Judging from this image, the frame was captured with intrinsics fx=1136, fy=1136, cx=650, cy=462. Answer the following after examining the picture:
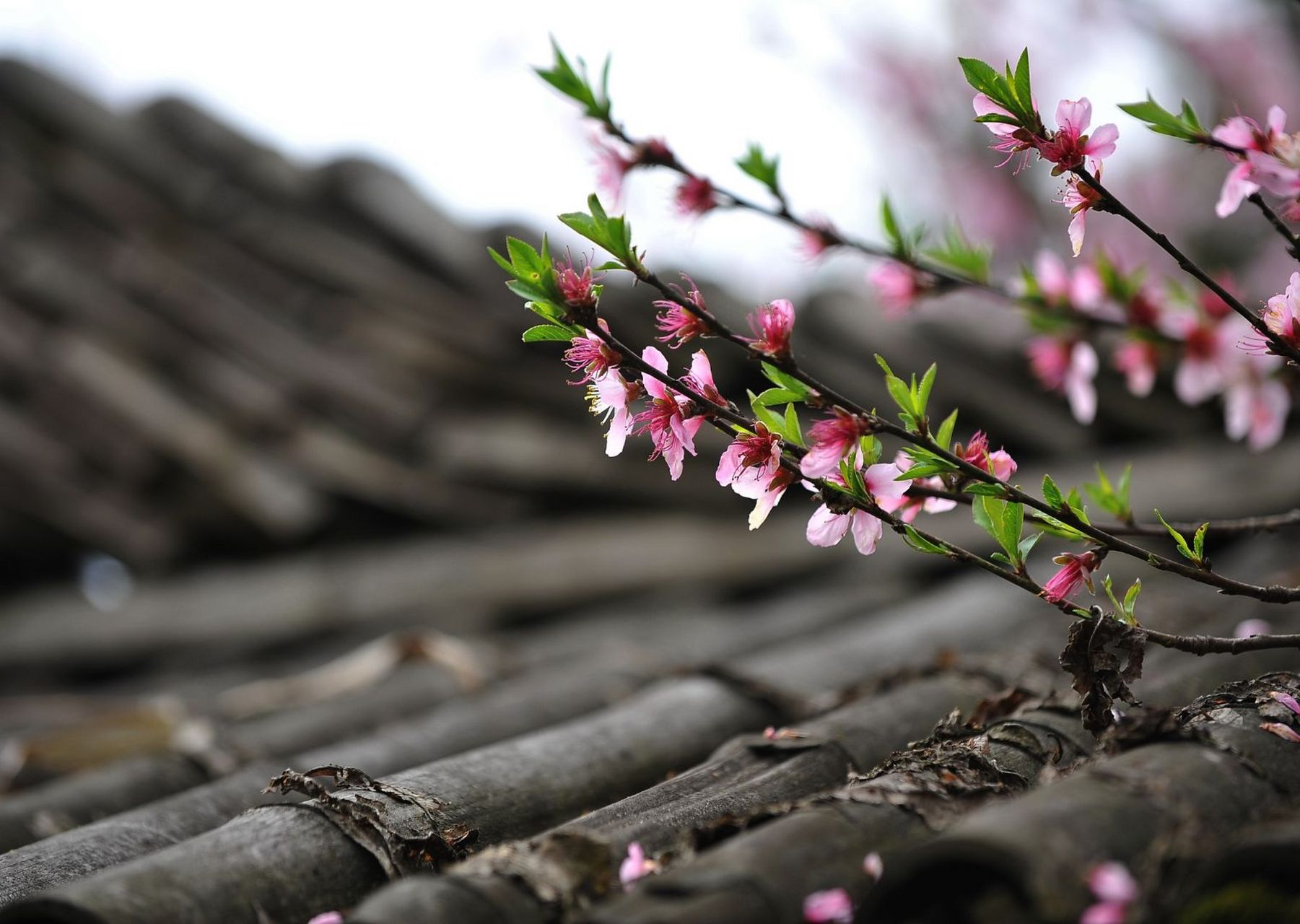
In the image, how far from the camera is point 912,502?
1.16 meters

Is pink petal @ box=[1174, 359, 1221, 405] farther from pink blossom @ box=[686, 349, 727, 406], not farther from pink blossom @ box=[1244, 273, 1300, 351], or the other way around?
pink blossom @ box=[686, 349, 727, 406]

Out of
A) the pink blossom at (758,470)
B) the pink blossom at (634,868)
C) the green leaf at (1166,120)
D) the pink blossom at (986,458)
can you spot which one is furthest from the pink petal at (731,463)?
the green leaf at (1166,120)

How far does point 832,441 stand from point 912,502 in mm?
168

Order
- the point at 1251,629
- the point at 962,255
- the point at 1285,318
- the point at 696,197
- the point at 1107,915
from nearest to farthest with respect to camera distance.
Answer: the point at 1107,915 < the point at 1285,318 < the point at 696,197 < the point at 1251,629 < the point at 962,255

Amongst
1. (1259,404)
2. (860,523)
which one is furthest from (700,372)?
(1259,404)

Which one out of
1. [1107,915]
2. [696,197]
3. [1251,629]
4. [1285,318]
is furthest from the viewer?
[1251,629]

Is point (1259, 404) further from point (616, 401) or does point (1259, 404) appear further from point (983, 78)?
point (616, 401)

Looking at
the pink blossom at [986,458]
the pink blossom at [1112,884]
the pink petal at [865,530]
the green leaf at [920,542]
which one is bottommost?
the pink blossom at [1112,884]

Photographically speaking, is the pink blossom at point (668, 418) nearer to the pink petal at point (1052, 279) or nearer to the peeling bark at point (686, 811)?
the peeling bark at point (686, 811)

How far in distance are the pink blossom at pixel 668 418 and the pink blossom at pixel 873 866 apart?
39 cm

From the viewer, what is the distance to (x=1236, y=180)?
1.05 meters

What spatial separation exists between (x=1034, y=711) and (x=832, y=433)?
0.42m

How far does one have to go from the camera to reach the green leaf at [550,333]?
106cm

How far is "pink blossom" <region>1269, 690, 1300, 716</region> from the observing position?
39.9 inches
